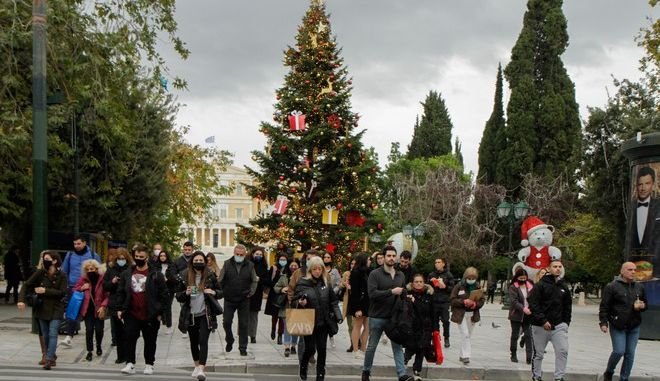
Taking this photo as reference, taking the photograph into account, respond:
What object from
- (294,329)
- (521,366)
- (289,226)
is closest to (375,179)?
(289,226)

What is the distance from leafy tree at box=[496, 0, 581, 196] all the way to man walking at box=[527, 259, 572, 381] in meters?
49.3

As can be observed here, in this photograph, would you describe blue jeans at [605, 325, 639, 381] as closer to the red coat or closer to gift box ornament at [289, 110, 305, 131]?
the red coat

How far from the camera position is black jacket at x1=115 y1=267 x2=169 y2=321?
11.0 m

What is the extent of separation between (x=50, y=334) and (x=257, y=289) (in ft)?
15.6

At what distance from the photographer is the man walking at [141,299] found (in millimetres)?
11000

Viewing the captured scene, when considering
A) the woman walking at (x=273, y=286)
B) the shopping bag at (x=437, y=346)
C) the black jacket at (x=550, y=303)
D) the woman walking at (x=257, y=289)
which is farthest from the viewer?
the woman walking at (x=273, y=286)

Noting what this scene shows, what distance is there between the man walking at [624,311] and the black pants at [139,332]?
19.8 feet

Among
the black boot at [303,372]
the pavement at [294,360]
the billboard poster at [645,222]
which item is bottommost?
the pavement at [294,360]

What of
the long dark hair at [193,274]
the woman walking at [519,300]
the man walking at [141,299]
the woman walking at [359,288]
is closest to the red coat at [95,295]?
the man walking at [141,299]

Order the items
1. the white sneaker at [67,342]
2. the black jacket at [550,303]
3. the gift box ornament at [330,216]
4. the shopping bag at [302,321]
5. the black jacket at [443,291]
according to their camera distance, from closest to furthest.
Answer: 1. the shopping bag at [302,321]
2. the black jacket at [550,303]
3. the white sneaker at [67,342]
4. the black jacket at [443,291]
5. the gift box ornament at [330,216]

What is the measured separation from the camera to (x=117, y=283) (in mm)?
11523

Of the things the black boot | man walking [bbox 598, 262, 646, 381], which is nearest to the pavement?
the black boot

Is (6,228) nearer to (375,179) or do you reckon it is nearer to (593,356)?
(375,179)

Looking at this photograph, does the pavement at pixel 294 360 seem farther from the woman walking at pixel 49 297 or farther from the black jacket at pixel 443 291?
the black jacket at pixel 443 291
